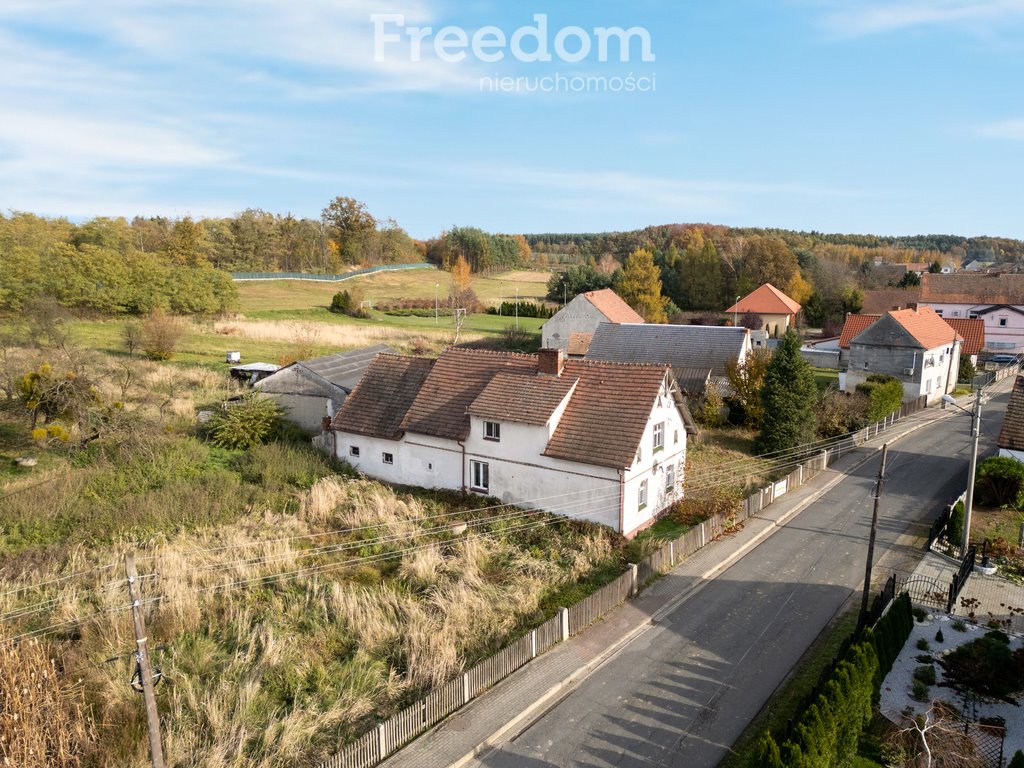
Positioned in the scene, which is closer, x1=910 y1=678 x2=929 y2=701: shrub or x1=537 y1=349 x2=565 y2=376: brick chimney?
x1=910 y1=678 x2=929 y2=701: shrub

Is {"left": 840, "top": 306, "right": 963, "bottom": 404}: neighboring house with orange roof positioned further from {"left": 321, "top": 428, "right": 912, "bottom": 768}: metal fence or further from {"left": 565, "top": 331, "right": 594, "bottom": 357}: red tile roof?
{"left": 321, "top": 428, "right": 912, "bottom": 768}: metal fence

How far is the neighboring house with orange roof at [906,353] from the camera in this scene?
148 ft

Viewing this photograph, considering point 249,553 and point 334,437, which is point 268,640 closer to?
point 249,553

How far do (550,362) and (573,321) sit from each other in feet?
113

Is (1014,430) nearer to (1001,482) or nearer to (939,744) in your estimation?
(1001,482)

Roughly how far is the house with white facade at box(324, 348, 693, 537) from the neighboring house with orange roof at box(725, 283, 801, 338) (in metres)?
51.9

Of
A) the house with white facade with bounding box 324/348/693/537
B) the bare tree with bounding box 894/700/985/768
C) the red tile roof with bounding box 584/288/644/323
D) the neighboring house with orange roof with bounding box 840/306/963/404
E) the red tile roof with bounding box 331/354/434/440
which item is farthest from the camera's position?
the red tile roof with bounding box 584/288/644/323

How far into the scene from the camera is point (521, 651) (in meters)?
16.2

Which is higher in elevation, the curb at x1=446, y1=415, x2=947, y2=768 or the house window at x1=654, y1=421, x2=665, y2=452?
the house window at x1=654, y1=421, x2=665, y2=452

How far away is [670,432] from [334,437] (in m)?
15.6

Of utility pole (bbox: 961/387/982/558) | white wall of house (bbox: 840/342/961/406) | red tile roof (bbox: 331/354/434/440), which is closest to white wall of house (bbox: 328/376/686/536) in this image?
red tile roof (bbox: 331/354/434/440)

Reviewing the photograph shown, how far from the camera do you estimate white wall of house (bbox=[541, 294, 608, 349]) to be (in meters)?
58.8

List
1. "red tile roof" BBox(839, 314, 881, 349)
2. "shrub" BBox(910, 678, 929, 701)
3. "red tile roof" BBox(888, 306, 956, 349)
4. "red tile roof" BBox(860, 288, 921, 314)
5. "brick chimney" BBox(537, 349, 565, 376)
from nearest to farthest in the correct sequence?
"shrub" BBox(910, 678, 929, 701) → "brick chimney" BBox(537, 349, 565, 376) → "red tile roof" BBox(888, 306, 956, 349) → "red tile roof" BBox(839, 314, 881, 349) → "red tile roof" BBox(860, 288, 921, 314)

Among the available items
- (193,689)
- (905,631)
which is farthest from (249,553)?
(905,631)
